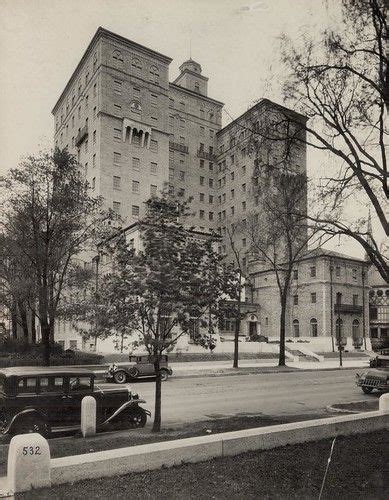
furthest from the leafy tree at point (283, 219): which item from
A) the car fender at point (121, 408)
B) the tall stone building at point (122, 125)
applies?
the tall stone building at point (122, 125)

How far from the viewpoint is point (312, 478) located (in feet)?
22.4

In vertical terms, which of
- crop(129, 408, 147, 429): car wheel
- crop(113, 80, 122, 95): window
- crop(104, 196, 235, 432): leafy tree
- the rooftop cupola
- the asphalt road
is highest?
the rooftop cupola

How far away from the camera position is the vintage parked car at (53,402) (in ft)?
34.6

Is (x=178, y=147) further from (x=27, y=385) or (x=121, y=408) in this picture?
(x=27, y=385)

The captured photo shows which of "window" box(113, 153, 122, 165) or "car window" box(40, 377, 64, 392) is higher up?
"window" box(113, 153, 122, 165)

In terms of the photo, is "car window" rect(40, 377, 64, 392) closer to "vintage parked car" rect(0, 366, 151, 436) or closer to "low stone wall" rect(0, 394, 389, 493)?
"vintage parked car" rect(0, 366, 151, 436)

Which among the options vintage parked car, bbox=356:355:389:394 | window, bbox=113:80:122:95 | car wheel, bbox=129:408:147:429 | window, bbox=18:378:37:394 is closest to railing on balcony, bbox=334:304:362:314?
vintage parked car, bbox=356:355:389:394

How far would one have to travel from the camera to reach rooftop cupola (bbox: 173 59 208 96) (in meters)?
81.7

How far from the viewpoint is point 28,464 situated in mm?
5891

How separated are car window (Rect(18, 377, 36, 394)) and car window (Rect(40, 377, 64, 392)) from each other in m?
0.19

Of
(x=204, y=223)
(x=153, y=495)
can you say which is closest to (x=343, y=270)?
(x=204, y=223)

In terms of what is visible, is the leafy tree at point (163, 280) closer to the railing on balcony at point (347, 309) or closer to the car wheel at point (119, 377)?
the car wheel at point (119, 377)

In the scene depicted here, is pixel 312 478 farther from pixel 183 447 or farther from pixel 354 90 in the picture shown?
pixel 354 90

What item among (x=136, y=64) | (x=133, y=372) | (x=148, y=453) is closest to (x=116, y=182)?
(x=136, y=64)
